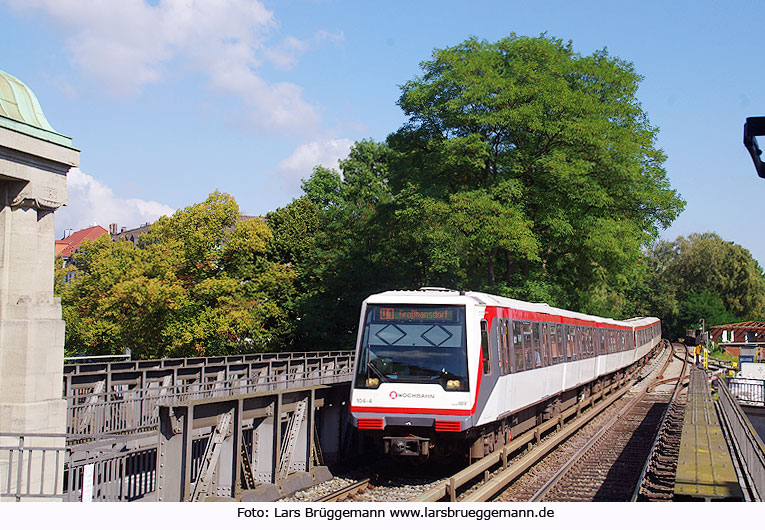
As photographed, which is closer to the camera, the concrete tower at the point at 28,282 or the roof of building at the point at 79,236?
the concrete tower at the point at 28,282

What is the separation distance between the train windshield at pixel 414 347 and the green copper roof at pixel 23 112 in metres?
6.37

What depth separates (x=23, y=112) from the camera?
13.5 meters

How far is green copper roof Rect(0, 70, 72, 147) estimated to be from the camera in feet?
41.7

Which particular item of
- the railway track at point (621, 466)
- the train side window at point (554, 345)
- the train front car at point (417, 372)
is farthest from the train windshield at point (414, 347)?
the train side window at point (554, 345)

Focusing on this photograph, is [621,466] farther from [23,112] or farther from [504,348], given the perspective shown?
[23,112]

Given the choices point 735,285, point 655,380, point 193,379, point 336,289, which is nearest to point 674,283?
point 735,285

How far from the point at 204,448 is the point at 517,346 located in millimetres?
6555

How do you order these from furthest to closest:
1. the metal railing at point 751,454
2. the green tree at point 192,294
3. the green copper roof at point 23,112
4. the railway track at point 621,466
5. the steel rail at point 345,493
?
the green tree at point 192,294 < the green copper roof at point 23,112 < the railway track at point 621,466 < the steel rail at point 345,493 < the metal railing at point 751,454

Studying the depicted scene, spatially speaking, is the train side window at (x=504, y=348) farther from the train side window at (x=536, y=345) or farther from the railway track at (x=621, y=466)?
the train side window at (x=536, y=345)

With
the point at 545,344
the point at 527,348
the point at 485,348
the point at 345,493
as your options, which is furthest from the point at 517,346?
the point at 345,493

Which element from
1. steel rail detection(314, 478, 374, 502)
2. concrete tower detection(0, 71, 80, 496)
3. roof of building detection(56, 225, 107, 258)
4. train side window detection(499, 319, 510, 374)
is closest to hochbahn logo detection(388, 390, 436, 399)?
steel rail detection(314, 478, 374, 502)

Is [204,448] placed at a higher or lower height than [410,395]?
lower

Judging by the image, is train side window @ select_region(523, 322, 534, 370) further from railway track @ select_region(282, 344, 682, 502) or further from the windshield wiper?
the windshield wiper

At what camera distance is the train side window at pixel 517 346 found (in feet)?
50.8
